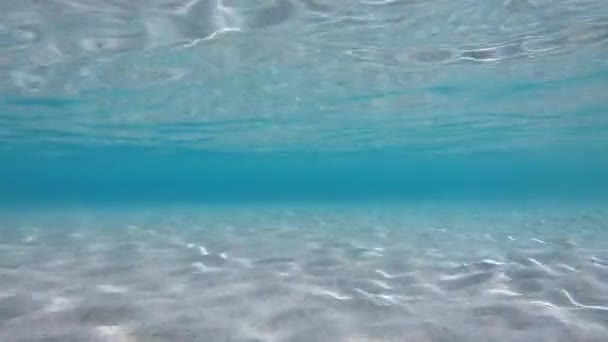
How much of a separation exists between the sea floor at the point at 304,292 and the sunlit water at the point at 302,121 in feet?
0.12

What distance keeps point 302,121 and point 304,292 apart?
25.6 metres

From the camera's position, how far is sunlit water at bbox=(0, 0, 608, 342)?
487 cm

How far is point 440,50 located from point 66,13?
35.4ft

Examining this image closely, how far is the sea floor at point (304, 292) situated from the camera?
14.7 feet

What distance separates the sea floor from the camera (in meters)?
4.48

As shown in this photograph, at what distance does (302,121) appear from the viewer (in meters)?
30.9

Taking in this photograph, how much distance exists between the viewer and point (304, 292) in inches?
228

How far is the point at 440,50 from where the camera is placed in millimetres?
14805

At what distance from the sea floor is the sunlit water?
4cm

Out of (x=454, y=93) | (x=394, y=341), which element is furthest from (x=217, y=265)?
(x=454, y=93)

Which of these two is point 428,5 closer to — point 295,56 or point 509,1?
point 509,1

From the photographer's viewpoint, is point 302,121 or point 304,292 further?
point 302,121

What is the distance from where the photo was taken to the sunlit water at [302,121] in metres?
4.87

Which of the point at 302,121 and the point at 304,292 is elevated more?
the point at 302,121
